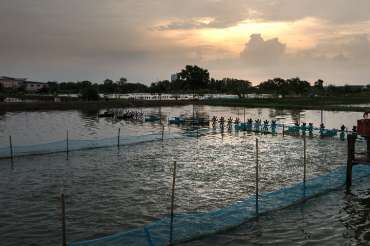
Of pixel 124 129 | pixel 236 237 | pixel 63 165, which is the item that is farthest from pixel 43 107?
pixel 236 237

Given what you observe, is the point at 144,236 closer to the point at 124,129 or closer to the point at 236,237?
the point at 236,237

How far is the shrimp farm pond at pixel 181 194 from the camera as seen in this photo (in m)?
15.6

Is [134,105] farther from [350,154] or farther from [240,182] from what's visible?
[350,154]

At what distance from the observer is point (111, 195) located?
849 inches

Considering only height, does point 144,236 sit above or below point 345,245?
above

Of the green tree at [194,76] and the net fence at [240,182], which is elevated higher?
the green tree at [194,76]

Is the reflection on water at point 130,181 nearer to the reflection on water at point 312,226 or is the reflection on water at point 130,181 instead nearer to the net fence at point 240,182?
the net fence at point 240,182

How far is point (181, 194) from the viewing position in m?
21.8

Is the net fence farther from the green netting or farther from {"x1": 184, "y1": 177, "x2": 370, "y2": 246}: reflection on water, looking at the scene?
{"x1": 184, "y1": 177, "x2": 370, "y2": 246}: reflection on water

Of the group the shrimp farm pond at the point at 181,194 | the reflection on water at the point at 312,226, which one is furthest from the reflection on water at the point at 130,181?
the reflection on water at the point at 312,226

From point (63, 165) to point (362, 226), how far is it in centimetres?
1990

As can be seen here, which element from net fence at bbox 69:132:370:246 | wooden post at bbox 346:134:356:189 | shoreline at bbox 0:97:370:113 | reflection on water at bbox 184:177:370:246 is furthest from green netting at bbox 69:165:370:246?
shoreline at bbox 0:97:370:113

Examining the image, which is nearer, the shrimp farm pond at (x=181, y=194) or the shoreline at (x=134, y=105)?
the shrimp farm pond at (x=181, y=194)

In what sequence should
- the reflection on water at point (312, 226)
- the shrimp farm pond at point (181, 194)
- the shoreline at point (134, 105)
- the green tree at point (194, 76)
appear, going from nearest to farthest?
1. the reflection on water at point (312, 226)
2. the shrimp farm pond at point (181, 194)
3. the shoreline at point (134, 105)
4. the green tree at point (194, 76)
